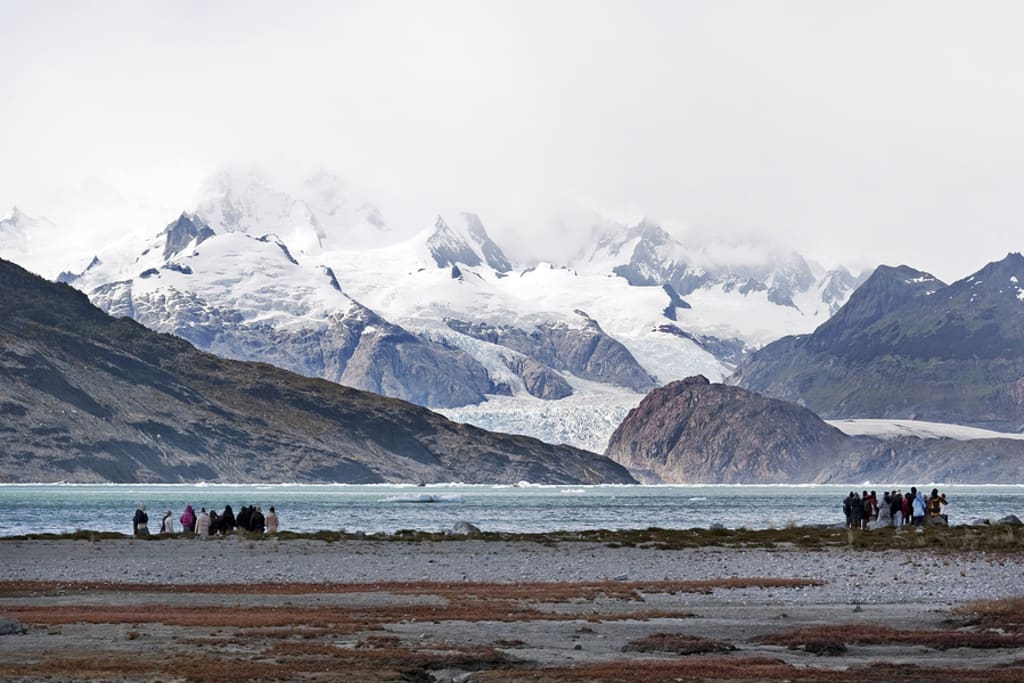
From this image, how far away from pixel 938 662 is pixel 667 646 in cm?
622

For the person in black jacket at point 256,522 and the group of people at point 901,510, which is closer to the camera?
the person in black jacket at point 256,522

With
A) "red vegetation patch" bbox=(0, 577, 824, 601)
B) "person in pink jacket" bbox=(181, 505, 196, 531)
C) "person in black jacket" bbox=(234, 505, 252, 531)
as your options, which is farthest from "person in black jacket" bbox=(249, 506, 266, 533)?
"red vegetation patch" bbox=(0, 577, 824, 601)

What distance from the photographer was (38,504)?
171375 millimetres

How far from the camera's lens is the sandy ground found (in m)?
32.7

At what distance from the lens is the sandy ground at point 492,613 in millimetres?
32719

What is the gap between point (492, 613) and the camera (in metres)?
45.4

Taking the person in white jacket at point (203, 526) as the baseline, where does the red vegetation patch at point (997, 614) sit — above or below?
below

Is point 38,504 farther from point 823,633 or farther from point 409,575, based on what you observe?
point 823,633

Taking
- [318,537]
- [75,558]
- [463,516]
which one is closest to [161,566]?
[75,558]

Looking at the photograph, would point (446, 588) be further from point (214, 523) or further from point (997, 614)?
point (214, 523)

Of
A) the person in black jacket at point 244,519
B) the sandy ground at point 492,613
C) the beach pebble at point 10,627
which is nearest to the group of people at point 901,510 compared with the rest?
the sandy ground at point 492,613

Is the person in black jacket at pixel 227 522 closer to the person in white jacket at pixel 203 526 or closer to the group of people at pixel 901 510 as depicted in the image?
the person in white jacket at pixel 203 526

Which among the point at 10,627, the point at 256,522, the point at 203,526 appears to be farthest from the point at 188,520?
the point at 10,627

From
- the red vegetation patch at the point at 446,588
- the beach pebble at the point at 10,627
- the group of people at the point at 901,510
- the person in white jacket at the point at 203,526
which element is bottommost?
the red vegetation patch at the point at 446,588
